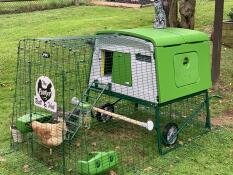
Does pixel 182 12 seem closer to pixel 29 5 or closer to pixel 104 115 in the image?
pixel 104 115

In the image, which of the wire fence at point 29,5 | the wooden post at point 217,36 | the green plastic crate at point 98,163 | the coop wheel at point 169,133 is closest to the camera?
the green plastic crate at point 98,163

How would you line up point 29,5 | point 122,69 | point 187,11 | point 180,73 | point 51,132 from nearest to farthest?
point 51,132
point 180,73
point 122,69
point 187,11
point 29,5

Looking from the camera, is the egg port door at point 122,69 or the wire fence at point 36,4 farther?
the wire fence at point 36,4

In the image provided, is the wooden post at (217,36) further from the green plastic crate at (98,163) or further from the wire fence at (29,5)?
the wire fence at (29,5)

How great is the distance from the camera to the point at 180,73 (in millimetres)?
6031

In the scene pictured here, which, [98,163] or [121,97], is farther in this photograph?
[121,97]

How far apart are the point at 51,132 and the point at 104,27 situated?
32.0ft

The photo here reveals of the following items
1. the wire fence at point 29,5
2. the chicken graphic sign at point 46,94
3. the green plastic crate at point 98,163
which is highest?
the wire fence at point 29,5

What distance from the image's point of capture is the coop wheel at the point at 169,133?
610 centimetres

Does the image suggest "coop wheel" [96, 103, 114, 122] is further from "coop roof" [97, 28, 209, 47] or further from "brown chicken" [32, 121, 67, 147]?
"brown chicken" [32, 121, 67, 147]

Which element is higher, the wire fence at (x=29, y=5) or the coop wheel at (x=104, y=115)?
the wire fence at (x=29, y=5)

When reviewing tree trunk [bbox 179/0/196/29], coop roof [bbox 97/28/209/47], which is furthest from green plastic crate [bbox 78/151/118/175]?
tree trunk [bbox 179/0/196/29]

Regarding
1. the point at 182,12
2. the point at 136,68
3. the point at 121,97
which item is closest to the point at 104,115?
the point at 121,97

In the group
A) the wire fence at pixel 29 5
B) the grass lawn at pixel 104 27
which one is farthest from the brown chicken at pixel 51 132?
the wire fence at pixel 29 5
